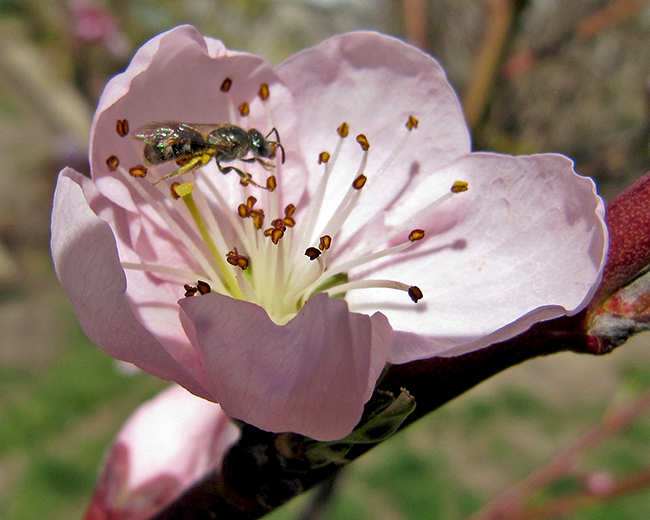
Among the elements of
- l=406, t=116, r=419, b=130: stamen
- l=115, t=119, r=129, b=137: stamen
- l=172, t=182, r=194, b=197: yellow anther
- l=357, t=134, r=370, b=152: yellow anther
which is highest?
l=115, t=119, r=129, b=137: stamen

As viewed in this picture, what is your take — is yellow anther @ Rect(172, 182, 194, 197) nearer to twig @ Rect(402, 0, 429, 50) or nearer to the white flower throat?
the white flower throat

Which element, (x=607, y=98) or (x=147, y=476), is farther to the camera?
(x=607, y=98)

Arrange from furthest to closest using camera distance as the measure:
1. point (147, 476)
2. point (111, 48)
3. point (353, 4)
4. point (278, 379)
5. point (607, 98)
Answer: point (353, 4) → point (111, 48) → point (607, 98) → point (147, 476) → point (278, 379)

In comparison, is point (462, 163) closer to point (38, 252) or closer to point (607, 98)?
point (607, 98)

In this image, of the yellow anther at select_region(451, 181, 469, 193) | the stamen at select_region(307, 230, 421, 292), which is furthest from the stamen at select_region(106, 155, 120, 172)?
the yellow anther at select_region(451, 181, 469, 193)

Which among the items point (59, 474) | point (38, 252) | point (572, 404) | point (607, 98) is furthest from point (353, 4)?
point (59, 474)

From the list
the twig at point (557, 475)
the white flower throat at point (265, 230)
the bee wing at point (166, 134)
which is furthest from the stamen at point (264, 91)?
the twig at point (557, 475)
